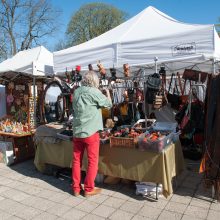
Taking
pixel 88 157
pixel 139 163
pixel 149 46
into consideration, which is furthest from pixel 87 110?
pixel 149 46

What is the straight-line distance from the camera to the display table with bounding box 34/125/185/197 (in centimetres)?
308

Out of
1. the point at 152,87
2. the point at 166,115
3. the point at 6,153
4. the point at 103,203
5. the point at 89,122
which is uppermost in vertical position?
the point at 152,87

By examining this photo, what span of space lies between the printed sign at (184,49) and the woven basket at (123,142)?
147cm

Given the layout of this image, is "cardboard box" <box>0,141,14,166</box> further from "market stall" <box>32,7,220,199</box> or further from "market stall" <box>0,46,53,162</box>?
"market stall" <box>32,7,220,199</box>

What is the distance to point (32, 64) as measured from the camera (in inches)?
208

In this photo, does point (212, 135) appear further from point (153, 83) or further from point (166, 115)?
point (166, 115)

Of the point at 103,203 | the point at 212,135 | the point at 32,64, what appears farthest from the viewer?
the point at 32,64

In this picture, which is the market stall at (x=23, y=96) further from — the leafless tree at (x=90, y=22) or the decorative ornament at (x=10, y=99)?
the leafless tree at (x=90, y=22)

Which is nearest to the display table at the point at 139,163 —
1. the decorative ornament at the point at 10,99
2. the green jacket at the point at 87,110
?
the green jacket at the point at 87,110

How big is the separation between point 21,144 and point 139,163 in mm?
2828

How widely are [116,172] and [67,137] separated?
0.90 m

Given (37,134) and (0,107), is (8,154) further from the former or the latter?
(0,107)

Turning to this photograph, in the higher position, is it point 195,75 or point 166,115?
point 195,75

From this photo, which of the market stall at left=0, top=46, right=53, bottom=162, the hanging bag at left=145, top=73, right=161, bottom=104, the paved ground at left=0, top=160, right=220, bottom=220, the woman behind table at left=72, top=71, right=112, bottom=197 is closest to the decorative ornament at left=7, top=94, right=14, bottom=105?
the market stall at left=0, top=46, right=53, bottom=162
